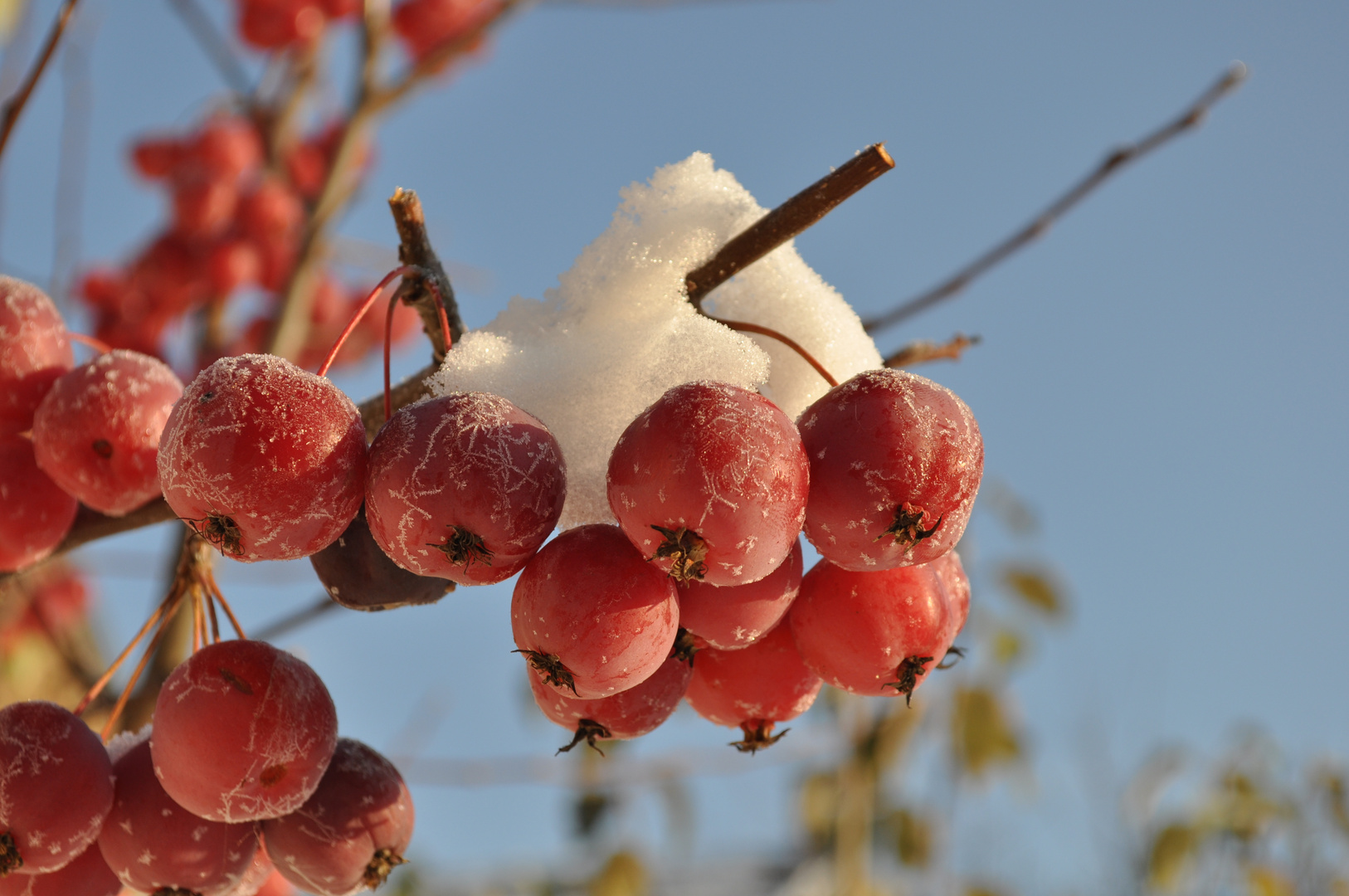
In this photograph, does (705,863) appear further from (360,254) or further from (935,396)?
(935,396)

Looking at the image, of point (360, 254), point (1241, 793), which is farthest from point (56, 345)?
point (1241, 793)

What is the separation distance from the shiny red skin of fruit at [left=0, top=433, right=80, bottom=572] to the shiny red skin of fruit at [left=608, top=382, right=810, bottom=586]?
747 mm

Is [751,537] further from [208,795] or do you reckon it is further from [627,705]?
[208,795]

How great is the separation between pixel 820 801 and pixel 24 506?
2.53m

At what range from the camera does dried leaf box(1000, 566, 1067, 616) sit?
A: 2768mm

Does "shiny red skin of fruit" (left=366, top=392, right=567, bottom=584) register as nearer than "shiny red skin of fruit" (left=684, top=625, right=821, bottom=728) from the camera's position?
Yes

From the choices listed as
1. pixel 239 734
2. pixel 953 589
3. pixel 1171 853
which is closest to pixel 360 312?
pixel 239 734

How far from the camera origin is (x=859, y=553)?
2.51 ft

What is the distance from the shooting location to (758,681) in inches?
37.0

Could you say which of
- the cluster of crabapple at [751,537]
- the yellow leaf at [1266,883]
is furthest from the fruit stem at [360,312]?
the yellow leaf at [1266,883]

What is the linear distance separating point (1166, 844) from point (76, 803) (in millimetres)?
2761

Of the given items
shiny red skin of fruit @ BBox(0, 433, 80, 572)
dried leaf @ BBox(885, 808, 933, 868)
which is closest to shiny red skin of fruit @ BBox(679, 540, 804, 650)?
shiny red skin of fruit @ BBox(0, 433, 80, 572)

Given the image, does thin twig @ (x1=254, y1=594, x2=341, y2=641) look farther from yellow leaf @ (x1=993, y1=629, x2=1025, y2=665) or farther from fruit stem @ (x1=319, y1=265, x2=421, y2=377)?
yellow leaf @ (x1=993, y1=629, x2=1025, y2=665)

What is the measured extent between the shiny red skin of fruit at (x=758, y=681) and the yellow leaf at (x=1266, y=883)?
8.10 ft
